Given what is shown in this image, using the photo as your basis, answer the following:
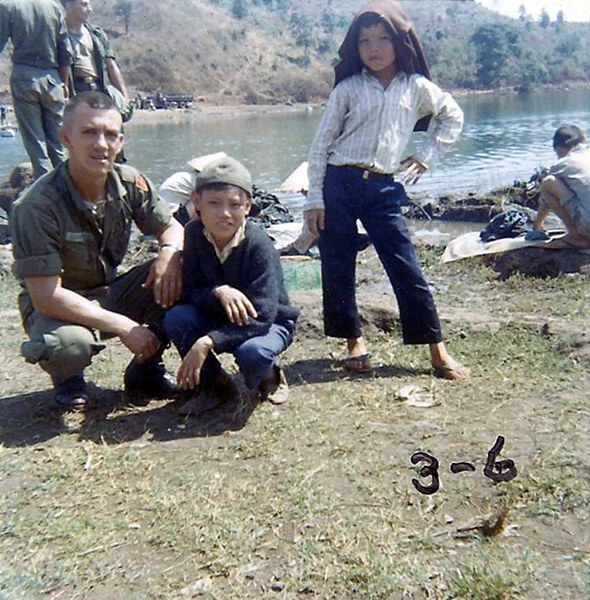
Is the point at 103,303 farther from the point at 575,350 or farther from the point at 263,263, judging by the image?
the point at 575,350

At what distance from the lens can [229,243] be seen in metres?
3.00

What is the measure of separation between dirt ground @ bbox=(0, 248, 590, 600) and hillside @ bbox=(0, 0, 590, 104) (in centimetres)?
5144

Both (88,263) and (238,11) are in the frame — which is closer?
(88,263)

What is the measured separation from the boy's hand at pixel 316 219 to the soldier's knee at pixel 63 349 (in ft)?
3.71

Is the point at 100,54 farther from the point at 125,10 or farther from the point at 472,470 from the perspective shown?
the point at 125,10

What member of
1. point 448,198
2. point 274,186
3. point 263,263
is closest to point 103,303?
point 263,263

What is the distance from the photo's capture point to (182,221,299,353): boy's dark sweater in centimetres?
291

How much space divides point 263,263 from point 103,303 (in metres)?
0.75

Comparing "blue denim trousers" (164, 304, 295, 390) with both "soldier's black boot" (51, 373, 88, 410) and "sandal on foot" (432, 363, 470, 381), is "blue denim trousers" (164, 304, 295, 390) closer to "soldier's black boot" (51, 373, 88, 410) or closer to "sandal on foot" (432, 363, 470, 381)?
"soldier's black boot" (51, 373, 88, 410)

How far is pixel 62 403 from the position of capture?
3086 millimetres

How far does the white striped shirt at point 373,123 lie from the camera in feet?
10.9

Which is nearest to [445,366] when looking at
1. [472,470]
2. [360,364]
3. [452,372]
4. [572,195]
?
[452,372]

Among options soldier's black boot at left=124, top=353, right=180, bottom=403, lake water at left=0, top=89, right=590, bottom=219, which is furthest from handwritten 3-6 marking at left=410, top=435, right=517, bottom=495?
lake water at left=0, top=89, right=590, bottom=219

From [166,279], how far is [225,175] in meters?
0.51
